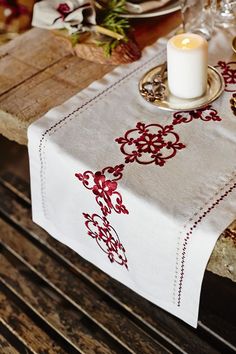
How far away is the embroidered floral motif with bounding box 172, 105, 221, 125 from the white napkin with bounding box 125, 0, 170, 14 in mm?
326

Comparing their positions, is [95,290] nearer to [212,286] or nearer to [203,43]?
[212,286]

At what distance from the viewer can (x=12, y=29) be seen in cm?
131

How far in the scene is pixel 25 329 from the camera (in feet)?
3.96

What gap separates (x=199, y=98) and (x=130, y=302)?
55 cm

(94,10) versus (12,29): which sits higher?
(94,10)

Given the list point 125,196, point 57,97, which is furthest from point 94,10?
point 125,196

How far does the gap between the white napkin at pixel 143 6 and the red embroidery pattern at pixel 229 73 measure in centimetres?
23

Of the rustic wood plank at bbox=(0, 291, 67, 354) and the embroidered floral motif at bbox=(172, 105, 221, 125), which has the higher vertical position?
the embroidered floral motif at bbox=(172, 105, 221, 125)

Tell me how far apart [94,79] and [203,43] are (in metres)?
0.23

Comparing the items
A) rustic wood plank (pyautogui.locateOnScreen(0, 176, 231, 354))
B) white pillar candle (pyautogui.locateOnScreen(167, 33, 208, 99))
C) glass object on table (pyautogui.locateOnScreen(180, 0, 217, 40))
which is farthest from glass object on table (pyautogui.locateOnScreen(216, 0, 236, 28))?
rustic wood plank (pyautogui.locateOnScreen(0, 176, 231, 354))

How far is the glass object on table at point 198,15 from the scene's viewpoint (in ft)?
3.41

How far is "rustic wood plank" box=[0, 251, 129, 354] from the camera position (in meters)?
1.16

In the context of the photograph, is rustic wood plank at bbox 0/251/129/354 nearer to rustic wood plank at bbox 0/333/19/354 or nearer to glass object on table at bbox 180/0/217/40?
rustic wood plank at bbox 0/333/19/354

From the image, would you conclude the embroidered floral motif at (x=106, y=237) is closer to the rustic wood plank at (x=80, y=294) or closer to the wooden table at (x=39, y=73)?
the wooden table at (x=39, y=73)
